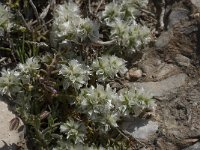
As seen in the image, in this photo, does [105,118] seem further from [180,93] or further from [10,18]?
[10,18]

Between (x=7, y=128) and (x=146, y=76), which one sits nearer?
(x=7, y=128)

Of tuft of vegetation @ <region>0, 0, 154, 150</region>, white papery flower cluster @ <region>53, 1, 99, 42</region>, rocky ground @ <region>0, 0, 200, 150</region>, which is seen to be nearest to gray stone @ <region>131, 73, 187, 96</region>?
rocky ground @ <region>0, 0, 200, 150</region>

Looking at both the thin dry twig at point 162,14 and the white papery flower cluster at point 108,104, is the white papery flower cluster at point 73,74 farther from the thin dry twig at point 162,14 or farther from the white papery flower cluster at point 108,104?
the thin dry twig at point 162,14

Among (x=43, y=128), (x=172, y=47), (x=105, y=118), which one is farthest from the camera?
(x=172, y=47)

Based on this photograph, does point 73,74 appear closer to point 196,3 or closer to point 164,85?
point 164,85

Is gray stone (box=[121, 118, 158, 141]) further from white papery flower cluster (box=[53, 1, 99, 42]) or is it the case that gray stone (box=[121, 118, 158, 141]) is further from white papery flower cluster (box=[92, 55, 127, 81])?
white papery flower cluster (box=[53, 1, 99, 42])

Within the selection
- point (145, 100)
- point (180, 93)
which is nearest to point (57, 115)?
point (145, 100)
